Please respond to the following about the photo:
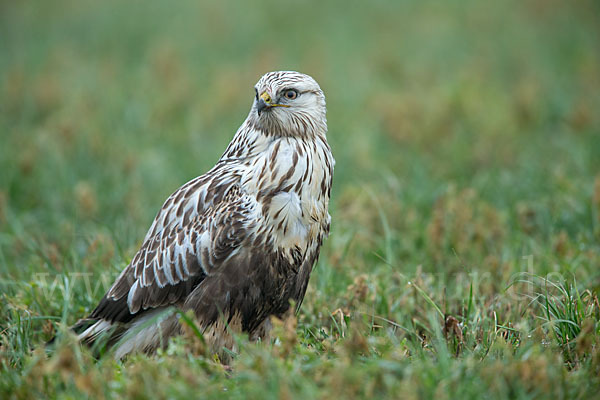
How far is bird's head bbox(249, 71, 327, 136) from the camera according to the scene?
388 centimetres

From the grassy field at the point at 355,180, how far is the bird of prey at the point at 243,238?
33 centimetres

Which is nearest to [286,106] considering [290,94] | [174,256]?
[290,94]

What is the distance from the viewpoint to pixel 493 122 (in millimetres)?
8484

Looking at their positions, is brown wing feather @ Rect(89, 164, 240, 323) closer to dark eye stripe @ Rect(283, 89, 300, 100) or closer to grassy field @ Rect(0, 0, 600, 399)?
grassy field @ Rect(0, 0, 600, 399)

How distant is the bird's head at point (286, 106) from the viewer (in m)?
3.88

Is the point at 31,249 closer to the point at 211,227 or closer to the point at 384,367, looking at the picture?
the point at 211,227

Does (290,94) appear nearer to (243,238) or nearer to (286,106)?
(286,106)

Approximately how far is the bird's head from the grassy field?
1.08 metres

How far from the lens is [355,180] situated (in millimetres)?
7105

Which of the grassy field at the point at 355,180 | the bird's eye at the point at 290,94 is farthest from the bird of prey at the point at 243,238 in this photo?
the grassy field at the point at 355,180

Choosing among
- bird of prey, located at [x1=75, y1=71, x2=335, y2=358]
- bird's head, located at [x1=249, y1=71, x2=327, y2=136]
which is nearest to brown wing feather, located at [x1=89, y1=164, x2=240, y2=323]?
bird of prey, located at [x1=75, y1=71, x2=335, y2=358]

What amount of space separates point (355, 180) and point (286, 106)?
330 centimetres

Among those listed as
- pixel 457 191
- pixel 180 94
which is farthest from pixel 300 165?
pixel 180 94

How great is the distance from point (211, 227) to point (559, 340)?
6.69 ft
